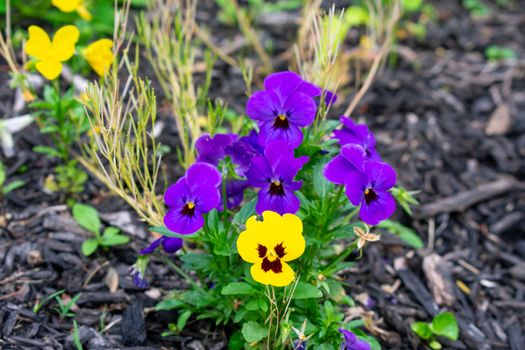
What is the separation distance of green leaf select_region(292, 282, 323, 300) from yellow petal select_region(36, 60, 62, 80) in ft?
4.79

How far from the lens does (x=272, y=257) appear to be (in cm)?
212

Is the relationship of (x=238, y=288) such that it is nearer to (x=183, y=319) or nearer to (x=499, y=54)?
(x=183, y=319)

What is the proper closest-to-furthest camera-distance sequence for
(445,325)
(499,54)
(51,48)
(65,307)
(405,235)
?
(65,307) → (51,48) → (445,325) → (405,235) → (499,54)

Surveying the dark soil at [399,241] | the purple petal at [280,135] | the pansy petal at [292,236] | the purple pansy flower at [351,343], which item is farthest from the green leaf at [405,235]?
the pansy petal at [292,236]

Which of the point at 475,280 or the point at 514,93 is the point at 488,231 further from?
the point at 514,93

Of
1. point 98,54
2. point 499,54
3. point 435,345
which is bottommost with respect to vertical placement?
point 435,345

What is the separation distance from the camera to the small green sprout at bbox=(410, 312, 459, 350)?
299 centimetres

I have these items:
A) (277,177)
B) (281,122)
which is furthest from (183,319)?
(281,122)

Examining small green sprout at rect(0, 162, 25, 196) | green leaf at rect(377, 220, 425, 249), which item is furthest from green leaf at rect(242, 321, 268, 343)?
small green sprout at rect(0, 162, 25, 196)

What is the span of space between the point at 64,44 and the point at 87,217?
836 mm

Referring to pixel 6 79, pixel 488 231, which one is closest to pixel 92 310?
pixel 6 79

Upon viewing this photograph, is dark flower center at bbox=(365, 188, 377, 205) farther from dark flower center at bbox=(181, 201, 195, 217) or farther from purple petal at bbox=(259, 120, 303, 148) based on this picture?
dark flower center at bbox=(181, 201, 195, 217)

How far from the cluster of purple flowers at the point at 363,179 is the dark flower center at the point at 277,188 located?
165 mm

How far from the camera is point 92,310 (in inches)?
112
